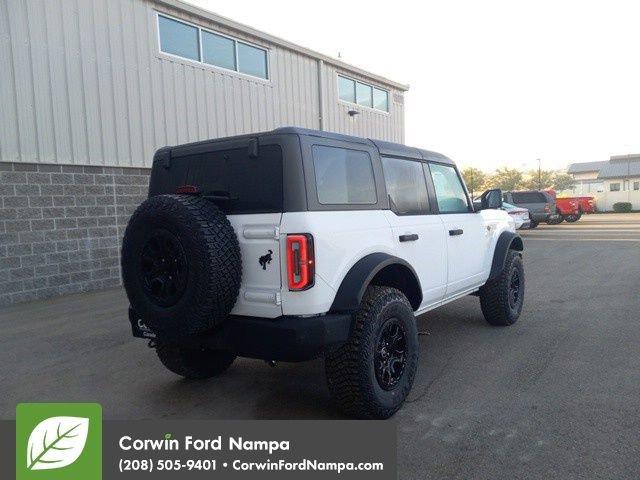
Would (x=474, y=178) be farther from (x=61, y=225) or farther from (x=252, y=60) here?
(x=61, y=225)

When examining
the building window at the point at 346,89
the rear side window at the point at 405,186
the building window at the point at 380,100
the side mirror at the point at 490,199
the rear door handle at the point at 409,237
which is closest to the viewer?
the rear door handle at the point at 409,237

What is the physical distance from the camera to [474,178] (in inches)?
2859

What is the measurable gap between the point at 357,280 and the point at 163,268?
1.29m

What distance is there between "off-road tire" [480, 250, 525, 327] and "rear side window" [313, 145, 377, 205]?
2.67 meters

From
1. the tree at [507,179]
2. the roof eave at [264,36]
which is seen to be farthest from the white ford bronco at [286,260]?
the tree at [507,179]

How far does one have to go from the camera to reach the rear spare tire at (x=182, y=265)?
3061 mm

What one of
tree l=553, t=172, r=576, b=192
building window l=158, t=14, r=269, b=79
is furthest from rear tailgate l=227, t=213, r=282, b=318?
tree l=553, t=172, r=576, b=192

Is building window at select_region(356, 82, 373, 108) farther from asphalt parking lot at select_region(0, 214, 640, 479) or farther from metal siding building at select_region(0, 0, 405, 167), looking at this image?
asphalt parking lot at select_region(0, 214, 640, 479)

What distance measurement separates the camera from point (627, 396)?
376 cm

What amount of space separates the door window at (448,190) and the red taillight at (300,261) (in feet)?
7.00

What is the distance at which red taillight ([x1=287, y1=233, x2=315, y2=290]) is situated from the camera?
3.07 meters

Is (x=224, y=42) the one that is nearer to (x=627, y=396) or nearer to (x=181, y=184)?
(x=181, y=184)

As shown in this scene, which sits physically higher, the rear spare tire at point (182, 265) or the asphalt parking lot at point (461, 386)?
the rear spare tire at point (182, 265)

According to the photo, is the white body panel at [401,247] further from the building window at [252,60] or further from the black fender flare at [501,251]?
the building window at [252,60]
